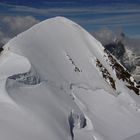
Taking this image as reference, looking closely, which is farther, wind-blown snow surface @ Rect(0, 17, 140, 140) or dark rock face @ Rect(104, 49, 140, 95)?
dark rock face @ Rect(104, 49, 140, 95)

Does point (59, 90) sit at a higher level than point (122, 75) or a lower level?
lower

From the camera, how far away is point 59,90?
27500 millimetres

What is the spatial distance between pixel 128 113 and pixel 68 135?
9998 millimetres

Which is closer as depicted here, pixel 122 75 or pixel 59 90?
pixel 59 90

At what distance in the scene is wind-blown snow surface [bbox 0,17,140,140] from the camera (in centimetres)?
2036

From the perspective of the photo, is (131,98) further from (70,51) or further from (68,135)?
(68,135)

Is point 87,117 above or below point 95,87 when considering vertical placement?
below

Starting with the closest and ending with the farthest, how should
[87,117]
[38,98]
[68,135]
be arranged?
[68,135] → [38,98] → [87,117]

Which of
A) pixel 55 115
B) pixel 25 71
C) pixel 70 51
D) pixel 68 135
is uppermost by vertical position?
pixel 70 51

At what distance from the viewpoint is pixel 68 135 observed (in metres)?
21.9

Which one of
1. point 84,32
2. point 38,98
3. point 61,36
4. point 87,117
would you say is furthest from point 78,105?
point 84,32

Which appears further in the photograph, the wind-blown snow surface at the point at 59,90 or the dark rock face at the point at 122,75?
the dark rock face at the point at 122,75

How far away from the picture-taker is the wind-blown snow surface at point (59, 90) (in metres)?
20.4

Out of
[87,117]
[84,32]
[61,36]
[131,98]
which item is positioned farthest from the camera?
[84,32]
